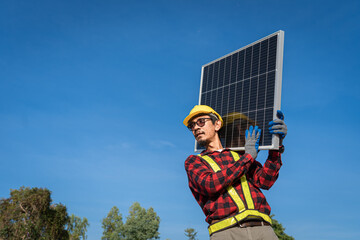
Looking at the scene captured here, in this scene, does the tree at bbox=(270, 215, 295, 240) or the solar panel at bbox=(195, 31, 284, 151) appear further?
the tree at bbox=(270, 215, 295, 240)

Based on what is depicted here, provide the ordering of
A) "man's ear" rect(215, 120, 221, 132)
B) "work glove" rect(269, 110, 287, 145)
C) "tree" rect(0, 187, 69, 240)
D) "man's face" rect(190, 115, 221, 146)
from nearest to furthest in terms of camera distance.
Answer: "work glove" rect(269, 110, 287, 145)
"man's face" rect(190, 115, 221, 146)
"man's ear" rect(215, 120, 221, 132)
"tree" rect(0, 187, 69, 240)

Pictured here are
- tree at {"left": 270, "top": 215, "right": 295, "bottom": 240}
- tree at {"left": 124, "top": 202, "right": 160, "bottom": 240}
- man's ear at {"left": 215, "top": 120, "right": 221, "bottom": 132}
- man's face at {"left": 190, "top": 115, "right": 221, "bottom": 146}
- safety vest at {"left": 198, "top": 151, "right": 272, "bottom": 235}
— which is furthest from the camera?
tree at {"left": 124, "top": 202, "right": 160, "bottom": 240}

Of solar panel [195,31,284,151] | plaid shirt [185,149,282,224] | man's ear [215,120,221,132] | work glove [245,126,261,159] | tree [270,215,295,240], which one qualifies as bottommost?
plaid shirt [185,149,282,224]

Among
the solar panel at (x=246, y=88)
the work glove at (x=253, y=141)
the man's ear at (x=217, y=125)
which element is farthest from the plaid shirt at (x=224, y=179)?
the man's ear at (x=217, y=125)

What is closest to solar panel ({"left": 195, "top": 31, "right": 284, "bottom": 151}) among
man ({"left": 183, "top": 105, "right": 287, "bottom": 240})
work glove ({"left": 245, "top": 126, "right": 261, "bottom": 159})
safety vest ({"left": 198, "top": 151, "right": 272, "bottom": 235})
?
work glove ({"left": 245, "top": 126, "right": 261, "bottom": 159})

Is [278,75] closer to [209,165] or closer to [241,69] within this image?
[241,69]

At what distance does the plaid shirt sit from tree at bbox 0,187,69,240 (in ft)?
59.5

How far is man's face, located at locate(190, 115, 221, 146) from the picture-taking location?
5.09 m

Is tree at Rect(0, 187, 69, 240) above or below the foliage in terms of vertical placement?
below

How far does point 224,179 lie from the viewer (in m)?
4.10

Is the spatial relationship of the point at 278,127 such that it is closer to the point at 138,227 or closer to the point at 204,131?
the point at 204,131

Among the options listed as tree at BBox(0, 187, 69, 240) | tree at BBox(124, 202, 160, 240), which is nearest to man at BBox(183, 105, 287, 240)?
tree at BBox(0, 187, 69, 240)

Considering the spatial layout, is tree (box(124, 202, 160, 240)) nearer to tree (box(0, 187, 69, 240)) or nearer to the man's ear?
tree (box(0, 187, 69, 240))

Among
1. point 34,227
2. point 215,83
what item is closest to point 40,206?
point 34,227
